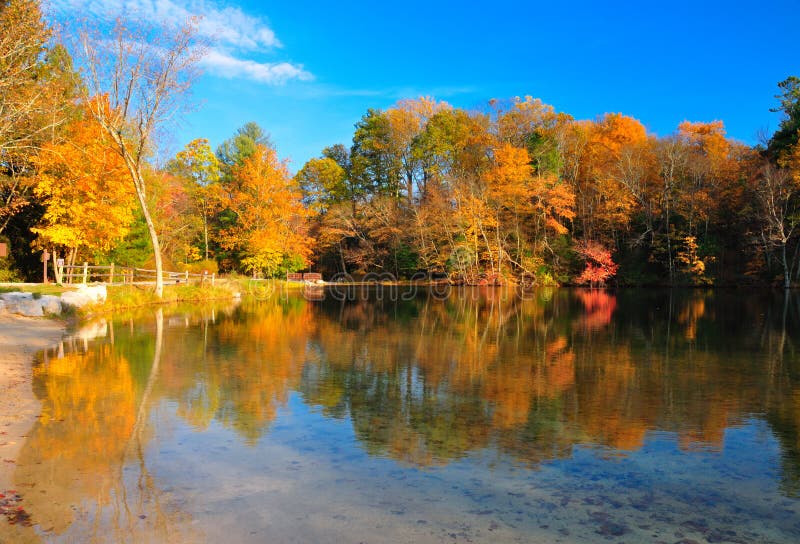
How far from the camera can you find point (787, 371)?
10586 millimetres

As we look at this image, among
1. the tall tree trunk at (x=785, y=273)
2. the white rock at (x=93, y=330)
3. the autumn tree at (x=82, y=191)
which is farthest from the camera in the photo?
the tall tree trunk at (x=785, y=273)

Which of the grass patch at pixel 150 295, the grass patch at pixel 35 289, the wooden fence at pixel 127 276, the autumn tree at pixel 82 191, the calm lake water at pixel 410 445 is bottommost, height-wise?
the calm lake water at pixel 410 445

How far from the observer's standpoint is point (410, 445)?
6.20 m

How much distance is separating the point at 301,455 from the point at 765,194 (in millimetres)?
45231

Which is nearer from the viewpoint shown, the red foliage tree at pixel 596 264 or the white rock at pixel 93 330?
the white rock at pixel 93 330

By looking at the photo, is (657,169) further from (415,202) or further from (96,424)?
(96,424)

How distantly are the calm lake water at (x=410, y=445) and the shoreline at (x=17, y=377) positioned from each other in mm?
157

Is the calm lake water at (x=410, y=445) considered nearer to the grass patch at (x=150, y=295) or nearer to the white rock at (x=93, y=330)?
the white rock at (x=93, y=330)

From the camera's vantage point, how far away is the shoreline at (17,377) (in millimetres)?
5703

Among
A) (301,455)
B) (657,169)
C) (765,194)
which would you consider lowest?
(301,455)

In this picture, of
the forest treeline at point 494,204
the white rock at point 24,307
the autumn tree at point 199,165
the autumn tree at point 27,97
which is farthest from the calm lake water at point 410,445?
the autumn tree at point 199,165

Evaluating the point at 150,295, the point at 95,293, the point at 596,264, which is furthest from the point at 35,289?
the point at 596,264

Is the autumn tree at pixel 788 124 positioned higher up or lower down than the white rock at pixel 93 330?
higher up

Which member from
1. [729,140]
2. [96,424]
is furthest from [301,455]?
[729,140]
